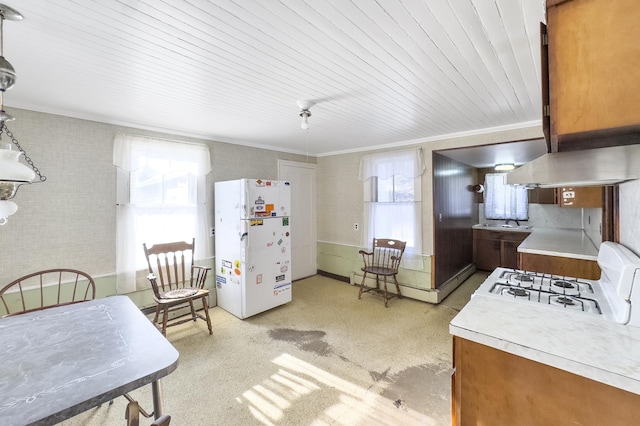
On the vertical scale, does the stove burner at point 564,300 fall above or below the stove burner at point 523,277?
below

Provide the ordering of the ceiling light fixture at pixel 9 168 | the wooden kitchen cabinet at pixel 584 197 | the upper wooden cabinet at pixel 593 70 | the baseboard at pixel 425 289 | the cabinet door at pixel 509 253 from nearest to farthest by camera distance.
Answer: the upper wooden cabinet at pixel 593 70, the ceiling light fixture at pixel 9 168, the wooden kitchen cabinet at pixel 584 197, the baseboard at pixel 425 289, the cabinet door at pixel 509 253

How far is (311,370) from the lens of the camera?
7.55 feet

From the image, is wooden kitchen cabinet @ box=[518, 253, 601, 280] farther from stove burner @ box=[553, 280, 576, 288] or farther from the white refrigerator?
the white refrigerator

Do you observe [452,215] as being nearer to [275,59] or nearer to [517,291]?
[517,291]

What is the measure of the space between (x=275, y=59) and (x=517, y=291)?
2.00m

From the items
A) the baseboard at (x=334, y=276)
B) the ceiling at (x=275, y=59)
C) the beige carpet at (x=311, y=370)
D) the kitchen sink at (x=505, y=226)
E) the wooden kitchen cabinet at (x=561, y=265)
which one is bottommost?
the beige carpet at (x=311, y=370)

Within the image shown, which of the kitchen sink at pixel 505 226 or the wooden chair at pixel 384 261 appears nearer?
the wooden chair at pixel 384 261

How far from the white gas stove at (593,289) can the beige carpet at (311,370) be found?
0.96 m

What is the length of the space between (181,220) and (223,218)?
50cm

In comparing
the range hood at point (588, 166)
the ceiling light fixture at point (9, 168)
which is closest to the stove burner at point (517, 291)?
the range hood at point (588, 166)

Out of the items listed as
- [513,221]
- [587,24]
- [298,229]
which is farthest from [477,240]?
[587,24]

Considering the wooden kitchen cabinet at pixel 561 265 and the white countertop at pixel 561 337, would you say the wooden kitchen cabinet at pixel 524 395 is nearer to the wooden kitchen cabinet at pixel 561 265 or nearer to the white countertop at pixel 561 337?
the white countertop at pixel 561 337

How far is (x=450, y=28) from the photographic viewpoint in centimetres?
142

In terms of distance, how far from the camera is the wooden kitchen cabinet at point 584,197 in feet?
7.66
